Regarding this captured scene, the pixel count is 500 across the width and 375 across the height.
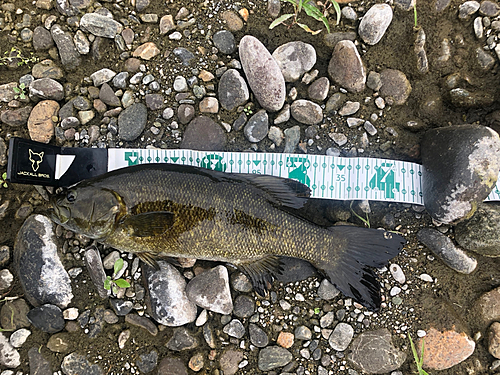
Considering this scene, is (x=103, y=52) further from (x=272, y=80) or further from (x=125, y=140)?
(x=272, y=80)

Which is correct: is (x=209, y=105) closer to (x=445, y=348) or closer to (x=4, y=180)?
(x=4, y=180)

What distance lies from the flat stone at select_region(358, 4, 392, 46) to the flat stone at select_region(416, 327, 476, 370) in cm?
359

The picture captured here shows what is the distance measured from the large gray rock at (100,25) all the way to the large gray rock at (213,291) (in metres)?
3.21

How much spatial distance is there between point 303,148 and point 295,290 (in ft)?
5.74

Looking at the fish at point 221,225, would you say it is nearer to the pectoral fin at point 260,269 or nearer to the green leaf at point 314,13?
the pectoral fin at point 260,269

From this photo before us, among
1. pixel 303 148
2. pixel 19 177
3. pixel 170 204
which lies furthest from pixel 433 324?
pixel 19 177

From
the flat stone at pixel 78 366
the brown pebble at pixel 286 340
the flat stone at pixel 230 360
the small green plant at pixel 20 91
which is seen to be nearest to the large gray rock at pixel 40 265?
the flat stone at pixel 78 366

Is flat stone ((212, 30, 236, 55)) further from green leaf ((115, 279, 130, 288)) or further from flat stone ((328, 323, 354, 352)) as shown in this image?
flat stone ((328, 323, 354, 352))

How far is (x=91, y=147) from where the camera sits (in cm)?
432

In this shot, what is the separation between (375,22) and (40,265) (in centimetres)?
495

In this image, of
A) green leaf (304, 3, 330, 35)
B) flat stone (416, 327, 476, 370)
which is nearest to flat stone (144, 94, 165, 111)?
green leaf (304, 3, 330, 35)

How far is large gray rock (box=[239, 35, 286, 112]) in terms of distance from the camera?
416 cm

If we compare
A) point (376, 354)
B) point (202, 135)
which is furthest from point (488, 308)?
point (202, 135)

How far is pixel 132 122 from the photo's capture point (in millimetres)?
4277
